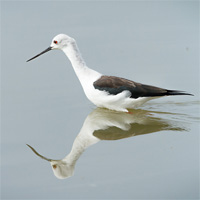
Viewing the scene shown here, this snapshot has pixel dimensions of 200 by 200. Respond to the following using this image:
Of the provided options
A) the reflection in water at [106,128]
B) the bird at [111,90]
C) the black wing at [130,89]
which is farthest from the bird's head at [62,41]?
the reflection in water at [106,128]

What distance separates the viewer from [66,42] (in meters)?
7.58

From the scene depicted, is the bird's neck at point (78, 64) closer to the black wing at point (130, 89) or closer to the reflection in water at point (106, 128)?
the black wing at point (130, 89)

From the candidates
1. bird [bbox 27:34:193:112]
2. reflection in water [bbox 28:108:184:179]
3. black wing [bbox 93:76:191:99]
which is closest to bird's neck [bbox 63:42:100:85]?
bird [bbox 27:34:193:112]

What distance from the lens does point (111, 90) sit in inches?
288

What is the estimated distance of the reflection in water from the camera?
5906 millimetres

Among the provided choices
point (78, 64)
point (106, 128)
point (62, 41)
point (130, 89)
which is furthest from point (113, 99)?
point (62, 41)

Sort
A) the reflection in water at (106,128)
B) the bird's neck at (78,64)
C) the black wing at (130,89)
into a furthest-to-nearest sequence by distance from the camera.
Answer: the bird's neck at (78,64) < the black wing at (130,89) < the reflection in water at (106,128)

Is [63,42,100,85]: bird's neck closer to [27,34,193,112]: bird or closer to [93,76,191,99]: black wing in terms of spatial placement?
[27,34,193,112]: bird

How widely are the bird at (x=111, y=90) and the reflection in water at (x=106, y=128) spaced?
19 cm

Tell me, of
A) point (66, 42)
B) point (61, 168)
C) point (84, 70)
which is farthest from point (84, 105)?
point (61, 168)

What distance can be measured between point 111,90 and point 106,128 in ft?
2.52

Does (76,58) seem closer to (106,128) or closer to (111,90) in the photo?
(111,90)

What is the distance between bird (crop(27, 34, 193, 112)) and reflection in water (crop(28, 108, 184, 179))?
0.63 ft

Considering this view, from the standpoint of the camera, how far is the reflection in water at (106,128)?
5.91 meters
